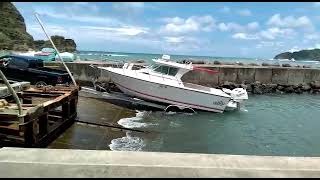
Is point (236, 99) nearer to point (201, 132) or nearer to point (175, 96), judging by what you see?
point (175, 96)

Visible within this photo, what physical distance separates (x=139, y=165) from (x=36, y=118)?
7.20m

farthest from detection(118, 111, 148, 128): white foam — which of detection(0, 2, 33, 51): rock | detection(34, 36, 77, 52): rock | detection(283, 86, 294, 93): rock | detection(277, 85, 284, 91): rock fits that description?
detection(34, 36, 77, 52): rock

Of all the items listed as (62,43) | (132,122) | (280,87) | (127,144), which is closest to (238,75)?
(280,87)

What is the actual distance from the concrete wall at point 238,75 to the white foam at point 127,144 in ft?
38.3

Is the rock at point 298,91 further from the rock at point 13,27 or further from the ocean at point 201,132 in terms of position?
the rock at point 13,27

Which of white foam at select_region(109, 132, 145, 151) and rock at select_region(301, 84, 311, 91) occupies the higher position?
rock at select_region(301, 84, 311, 91)

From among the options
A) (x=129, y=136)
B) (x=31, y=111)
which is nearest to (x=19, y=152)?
(x=31, y=111)

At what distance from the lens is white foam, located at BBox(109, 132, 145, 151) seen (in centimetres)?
1122

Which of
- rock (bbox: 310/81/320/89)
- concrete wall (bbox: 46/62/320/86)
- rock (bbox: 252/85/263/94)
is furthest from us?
rock (bbox: 310/81/320/89)

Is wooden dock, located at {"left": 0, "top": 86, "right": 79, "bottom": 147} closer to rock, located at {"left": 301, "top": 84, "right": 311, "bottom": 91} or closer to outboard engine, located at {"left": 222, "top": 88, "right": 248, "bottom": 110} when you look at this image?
outboard engine, located at {"left": 222, "top": 88, "right": 248, "bottom": 110}

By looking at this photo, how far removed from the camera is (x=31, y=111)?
8555 mm

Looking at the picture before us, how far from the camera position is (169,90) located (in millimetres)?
19781

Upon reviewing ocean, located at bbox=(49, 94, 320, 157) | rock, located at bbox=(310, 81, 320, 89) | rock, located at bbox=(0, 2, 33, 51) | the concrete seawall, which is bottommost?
ocean, located at bbox=(49, 94, 320, 157)

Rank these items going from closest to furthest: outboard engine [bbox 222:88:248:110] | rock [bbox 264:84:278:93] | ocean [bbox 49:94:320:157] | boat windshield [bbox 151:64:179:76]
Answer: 1. ocean [bbox 49:94:320:157]
2. boat windshield [bbox 151:64:179:76]
3. outboard engine [bbox 222:88:248:110]
4. rock [bbox 264:84:278:93]
